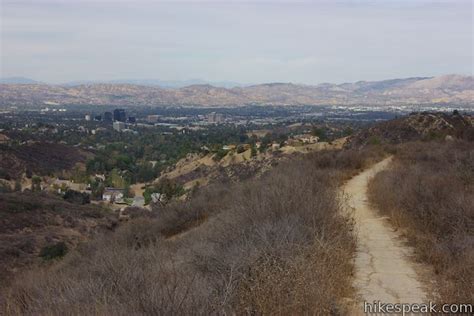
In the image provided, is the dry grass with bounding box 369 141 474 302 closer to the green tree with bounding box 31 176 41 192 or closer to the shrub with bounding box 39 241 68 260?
the shrub with bounding box 39 241 68 260

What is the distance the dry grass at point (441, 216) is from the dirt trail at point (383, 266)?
10.4 inches

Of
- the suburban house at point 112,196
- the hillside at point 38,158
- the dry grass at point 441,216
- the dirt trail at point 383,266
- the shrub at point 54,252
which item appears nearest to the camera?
the dry grass at point 441,216

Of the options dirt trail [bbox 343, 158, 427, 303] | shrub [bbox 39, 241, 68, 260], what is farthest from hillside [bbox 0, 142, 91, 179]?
dirt trail [bbox 343, 158, 427, 303]

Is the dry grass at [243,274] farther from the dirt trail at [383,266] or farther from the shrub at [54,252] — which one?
the shrub at [54,252]

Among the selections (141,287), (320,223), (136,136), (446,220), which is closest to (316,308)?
(141,287)

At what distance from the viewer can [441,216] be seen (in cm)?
891

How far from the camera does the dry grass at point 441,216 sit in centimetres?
627

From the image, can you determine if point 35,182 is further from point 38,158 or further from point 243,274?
point 243,274

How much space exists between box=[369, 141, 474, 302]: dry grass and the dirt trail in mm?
264

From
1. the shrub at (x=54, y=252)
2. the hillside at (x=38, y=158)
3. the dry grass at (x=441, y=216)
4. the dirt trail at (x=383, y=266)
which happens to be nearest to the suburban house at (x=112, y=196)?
the hillside at (x=38, y=158)

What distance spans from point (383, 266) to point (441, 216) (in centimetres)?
178

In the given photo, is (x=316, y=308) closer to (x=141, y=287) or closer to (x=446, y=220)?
(x=141, y=287)

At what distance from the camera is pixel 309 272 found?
17.8ft

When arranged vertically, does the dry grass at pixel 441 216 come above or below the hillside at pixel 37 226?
above
